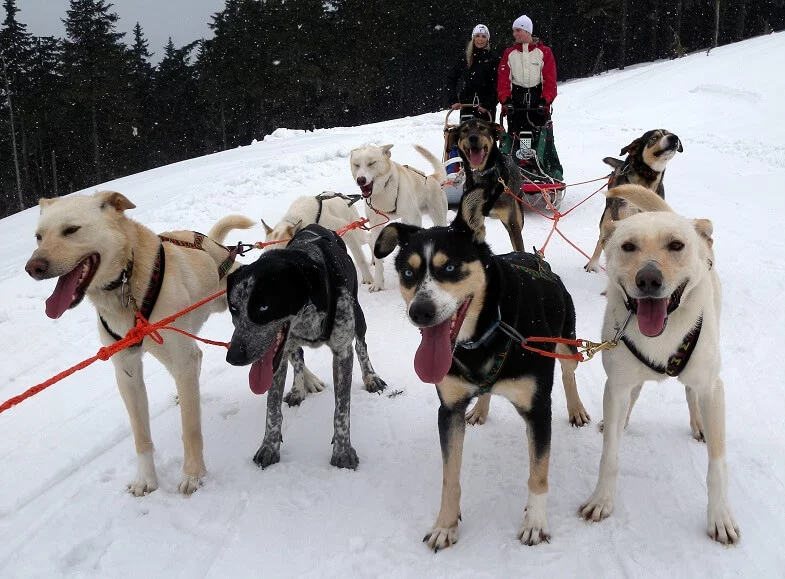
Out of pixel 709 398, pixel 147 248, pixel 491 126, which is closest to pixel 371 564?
pixel 709 398

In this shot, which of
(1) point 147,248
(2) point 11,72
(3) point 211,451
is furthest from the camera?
(2) point 11,72

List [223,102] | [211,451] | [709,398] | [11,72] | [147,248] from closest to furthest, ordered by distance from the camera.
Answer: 1. [709,398]
2. [147,248]
3. [211,451]
4. [11,72]
5. [223,102]

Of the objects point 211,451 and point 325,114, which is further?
point 325,114

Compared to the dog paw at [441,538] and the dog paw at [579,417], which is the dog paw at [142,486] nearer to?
the dog paw at [441,538]

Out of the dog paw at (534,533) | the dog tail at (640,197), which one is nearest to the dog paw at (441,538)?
the dog paw at (534,533)

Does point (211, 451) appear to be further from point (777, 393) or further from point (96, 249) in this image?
point (777, 393)

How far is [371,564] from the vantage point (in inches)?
94.9

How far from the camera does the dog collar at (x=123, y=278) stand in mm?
2764

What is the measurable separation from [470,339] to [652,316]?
76 cm

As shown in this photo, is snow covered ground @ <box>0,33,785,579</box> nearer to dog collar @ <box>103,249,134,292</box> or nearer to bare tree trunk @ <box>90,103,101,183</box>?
dog collar @ <box>103,249,134,292</box>

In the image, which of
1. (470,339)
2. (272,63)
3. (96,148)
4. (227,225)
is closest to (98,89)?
(96,148)

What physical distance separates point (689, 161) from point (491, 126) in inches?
281

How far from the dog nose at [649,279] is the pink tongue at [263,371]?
1714 mm

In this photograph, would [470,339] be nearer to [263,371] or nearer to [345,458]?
[263,371]
